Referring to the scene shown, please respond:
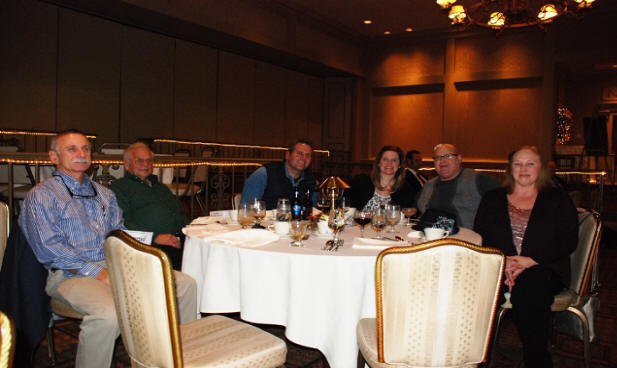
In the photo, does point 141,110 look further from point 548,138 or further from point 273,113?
point 548,138

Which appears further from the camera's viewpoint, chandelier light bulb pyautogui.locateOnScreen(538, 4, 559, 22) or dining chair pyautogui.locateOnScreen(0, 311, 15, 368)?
chandelier light bulb pyautogui.locateOnScreen(538, 4, 559, 22)

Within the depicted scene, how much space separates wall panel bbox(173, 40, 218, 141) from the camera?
954 cm

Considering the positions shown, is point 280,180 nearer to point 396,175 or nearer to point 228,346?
point 396,175

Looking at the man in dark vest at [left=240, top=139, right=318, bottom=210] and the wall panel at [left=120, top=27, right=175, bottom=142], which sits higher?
the wall panel at [left=120, top=27, right=175, bottom=142]

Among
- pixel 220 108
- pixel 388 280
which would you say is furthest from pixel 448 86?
pixel 388 280

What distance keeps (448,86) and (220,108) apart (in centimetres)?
534

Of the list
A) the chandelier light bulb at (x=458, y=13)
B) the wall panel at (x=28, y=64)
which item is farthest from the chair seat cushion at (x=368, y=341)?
the wall panel at (x=28, y=64)

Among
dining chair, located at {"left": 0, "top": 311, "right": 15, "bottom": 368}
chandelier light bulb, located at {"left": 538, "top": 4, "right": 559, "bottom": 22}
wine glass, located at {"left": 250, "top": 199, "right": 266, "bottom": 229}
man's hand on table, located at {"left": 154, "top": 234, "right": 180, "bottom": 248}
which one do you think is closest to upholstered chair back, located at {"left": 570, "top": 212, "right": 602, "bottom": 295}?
wine glass, located at {"left": 250, "top": 199, "right": 266, "bottom": 229}

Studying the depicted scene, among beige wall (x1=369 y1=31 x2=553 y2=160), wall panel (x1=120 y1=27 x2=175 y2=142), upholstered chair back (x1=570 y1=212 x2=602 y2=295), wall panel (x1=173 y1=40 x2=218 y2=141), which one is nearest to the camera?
upholstered chair back (x1=570 y1=212 x2=602 y2=295)

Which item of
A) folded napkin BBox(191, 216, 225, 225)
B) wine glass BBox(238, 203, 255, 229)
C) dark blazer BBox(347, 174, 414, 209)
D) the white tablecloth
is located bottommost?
the white tablecloth

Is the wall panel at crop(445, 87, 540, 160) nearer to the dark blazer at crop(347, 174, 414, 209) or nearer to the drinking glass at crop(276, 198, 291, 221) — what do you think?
the dark blazer at crop(347, 174, 414, 209)

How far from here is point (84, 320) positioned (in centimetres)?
195

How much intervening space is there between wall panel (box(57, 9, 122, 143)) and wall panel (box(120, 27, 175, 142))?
0.17m

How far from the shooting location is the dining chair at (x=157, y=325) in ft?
4.82
